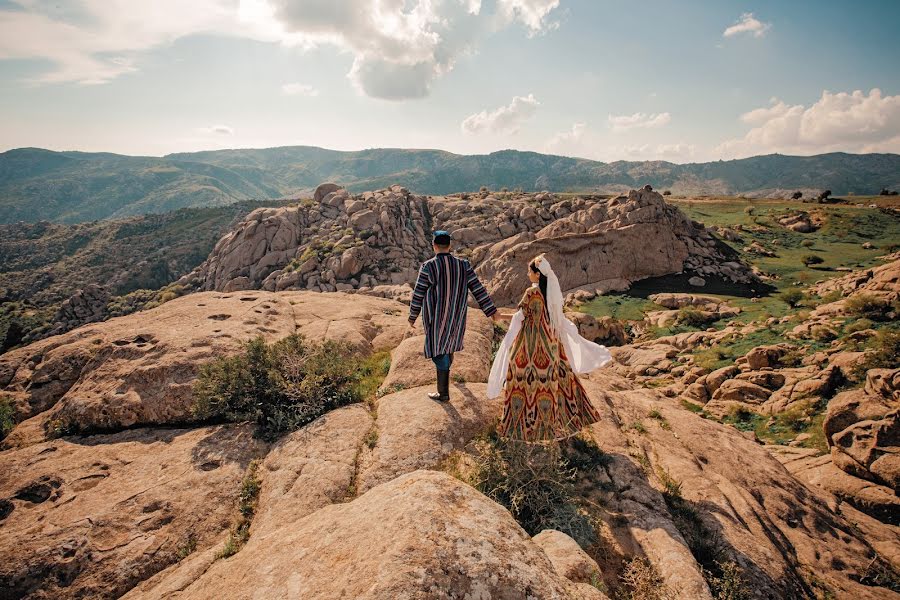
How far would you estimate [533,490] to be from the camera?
557cm

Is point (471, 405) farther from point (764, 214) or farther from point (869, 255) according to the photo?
point (764, 214)

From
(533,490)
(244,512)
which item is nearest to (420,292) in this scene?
(533,490)

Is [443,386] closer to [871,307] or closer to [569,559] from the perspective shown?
[569,559]

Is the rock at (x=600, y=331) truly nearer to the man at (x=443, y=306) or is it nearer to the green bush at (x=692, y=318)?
the green bush at (x=692, y=318)

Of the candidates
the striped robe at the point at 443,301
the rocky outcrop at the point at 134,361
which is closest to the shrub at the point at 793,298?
the rocky outcrop at the point at 134,361

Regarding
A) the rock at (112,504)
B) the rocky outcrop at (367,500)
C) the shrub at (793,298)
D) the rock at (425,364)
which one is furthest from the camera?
the shrub at (793,298)

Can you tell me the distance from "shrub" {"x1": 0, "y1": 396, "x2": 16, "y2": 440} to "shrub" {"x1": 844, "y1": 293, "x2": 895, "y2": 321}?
2975cm

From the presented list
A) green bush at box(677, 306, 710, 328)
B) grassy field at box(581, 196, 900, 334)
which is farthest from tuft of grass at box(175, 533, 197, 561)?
grassy field at box(581, 196, 900, 334)

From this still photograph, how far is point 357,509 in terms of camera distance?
4.16 m

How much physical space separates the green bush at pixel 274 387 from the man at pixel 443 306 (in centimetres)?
207

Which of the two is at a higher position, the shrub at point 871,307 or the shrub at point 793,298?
the shrub at point 871,307

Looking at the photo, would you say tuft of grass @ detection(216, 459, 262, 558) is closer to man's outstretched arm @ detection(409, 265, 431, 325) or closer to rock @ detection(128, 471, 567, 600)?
rock @ detection(128, 471, 567, 600)

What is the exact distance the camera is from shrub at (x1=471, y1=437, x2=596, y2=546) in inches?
209

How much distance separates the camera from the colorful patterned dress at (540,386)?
7320 millimetres
